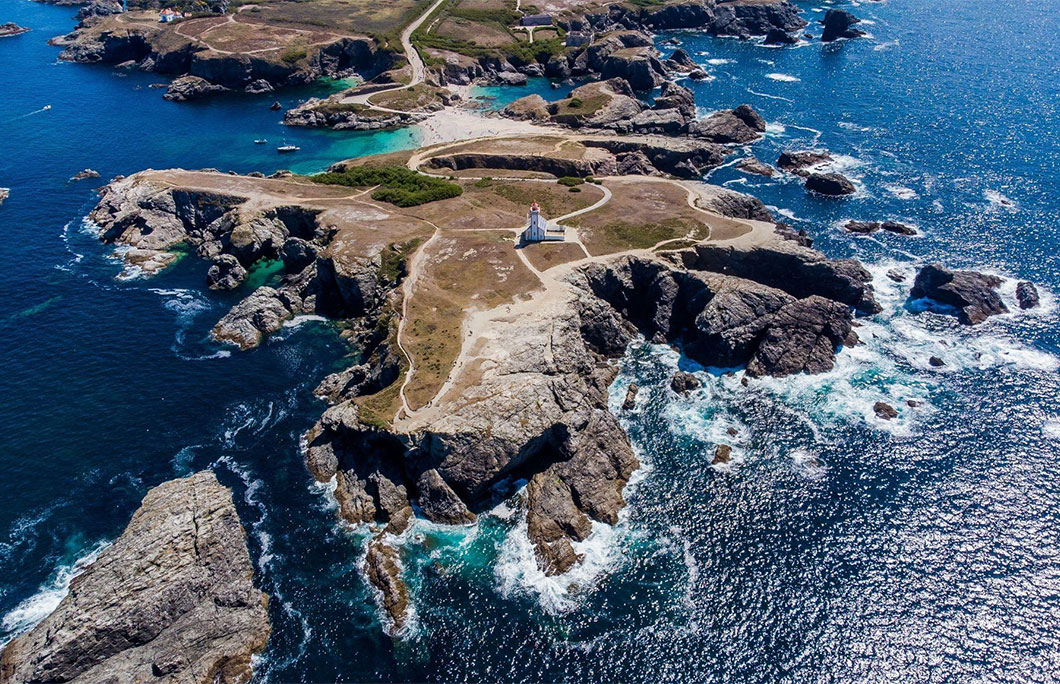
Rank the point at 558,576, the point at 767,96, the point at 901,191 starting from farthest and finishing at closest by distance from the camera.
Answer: the point at 767,96
the point at 901,191
the point at 558,576

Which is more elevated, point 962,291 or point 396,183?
point 396,183

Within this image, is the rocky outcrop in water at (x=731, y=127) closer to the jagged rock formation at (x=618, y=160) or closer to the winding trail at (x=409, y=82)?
the jagged rock formation at (x=618, y=160)

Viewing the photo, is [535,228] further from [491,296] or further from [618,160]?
[618,160]

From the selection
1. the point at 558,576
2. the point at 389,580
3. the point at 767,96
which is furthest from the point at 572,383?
the point at 767,96

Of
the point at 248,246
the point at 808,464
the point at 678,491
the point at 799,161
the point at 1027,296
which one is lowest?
the point at 678,491

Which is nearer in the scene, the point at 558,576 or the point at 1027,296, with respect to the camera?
the point at 558,576

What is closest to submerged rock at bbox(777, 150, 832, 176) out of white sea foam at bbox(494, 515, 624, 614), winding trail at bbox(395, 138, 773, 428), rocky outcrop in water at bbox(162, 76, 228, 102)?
winding trail at bbox(395, 138, 773, 428)

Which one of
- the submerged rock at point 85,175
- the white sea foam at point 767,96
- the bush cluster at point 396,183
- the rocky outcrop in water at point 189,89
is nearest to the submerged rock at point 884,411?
the bush cluster at point 396,183
